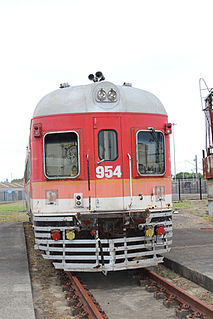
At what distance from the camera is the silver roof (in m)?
8.18

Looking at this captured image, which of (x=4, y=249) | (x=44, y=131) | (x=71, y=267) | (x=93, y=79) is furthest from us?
(x=4, y=249)

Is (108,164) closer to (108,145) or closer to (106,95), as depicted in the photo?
(108,145)

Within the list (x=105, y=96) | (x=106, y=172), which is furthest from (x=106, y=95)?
(x=106, y=172)

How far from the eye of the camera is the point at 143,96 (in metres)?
8.65

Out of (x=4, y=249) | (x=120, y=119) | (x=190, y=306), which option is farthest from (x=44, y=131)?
(x=4, y=249)

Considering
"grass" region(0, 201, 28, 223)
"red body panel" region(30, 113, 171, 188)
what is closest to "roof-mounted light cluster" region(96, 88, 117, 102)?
"red body panel" region(30, 113, 171, 188)

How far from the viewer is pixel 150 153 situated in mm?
8352

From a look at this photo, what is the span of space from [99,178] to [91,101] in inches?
58.2

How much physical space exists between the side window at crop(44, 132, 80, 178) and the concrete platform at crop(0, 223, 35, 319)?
208cm

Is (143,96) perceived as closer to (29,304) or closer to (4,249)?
(29,304)

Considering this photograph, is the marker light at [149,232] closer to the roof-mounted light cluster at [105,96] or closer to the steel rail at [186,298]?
the steel rail at [186,298]

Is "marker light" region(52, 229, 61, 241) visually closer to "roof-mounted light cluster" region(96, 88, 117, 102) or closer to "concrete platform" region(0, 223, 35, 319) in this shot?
"concrete platform" region(0, 223, 35, 319)

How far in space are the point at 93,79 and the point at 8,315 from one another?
5047 mm

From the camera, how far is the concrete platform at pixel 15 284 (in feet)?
20.2
